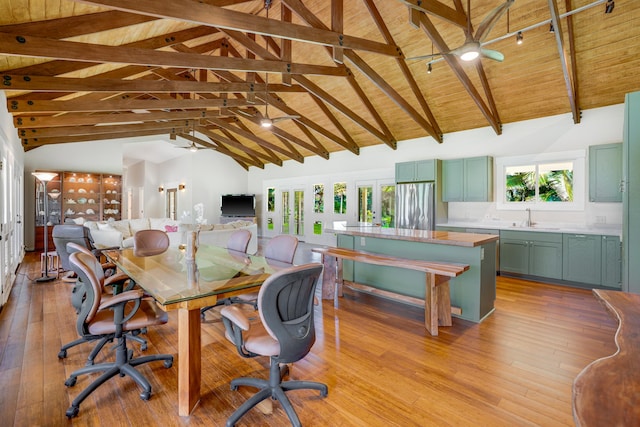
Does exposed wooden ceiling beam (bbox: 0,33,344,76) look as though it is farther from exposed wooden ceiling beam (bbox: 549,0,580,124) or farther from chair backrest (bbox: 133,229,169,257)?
exposed wooden ceiling beam (bbox: 549,0,580,124)

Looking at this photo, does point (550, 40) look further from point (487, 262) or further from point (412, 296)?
point (412, 296)

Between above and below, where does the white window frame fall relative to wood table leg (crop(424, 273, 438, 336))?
above

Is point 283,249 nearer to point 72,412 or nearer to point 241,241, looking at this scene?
point 241,241

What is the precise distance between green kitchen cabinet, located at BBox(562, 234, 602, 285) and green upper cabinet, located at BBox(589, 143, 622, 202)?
0.75 m

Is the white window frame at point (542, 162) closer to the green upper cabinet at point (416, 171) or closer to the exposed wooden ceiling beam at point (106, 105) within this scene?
the green upper cabinet at point (416, 171)

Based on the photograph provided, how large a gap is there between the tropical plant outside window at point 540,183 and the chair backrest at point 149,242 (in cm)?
618

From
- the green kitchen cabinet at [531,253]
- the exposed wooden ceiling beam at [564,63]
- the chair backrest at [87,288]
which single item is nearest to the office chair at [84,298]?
the chair backrest at [87,288]

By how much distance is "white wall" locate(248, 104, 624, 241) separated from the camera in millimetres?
4945

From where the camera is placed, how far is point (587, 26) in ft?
12.8

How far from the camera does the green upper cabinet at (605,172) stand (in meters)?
4.56

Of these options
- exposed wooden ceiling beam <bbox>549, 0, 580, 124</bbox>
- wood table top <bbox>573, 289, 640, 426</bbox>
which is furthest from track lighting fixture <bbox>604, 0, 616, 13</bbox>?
wood table top <bbox>573, 289, 640, 426</bbox>

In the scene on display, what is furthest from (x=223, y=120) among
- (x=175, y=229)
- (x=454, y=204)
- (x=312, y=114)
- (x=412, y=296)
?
(x=412, y=296)

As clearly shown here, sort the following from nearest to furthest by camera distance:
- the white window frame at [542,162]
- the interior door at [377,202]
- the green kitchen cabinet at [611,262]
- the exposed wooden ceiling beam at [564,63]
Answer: the exposed wooden ceiling beam at [564,63]
the green kitchen cabinet at [611,262]
the white window frame at [542,162]
the interior door at [377,202]

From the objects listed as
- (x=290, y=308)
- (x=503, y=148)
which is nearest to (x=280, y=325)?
(x=290, y=308)
